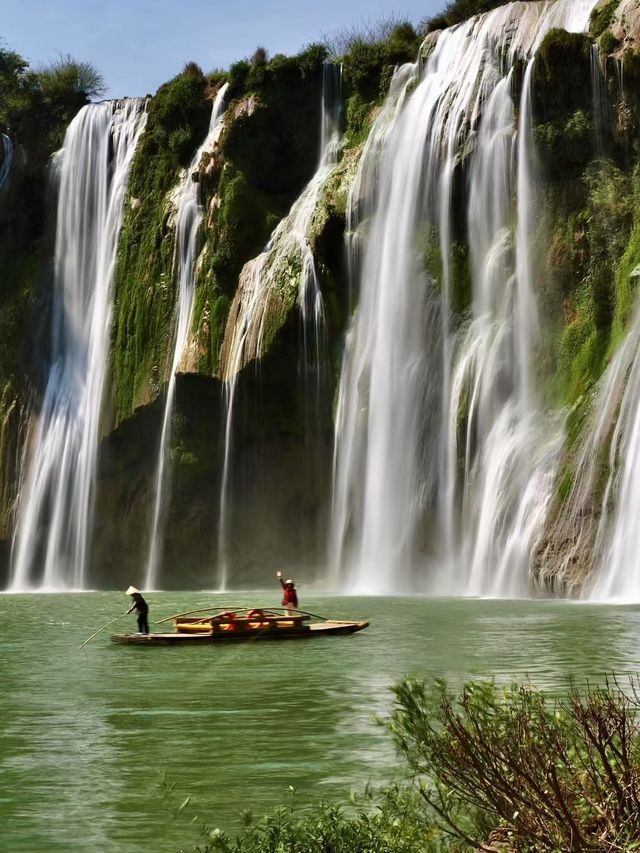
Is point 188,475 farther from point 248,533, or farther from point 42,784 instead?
point 42,784

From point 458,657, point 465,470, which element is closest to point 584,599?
point 465,470

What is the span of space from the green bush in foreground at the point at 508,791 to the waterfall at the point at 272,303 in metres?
38.8

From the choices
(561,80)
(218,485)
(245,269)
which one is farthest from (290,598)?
(245,269)

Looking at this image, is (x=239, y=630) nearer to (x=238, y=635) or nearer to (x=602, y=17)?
(x=238, y=635)

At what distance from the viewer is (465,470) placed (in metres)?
39.4

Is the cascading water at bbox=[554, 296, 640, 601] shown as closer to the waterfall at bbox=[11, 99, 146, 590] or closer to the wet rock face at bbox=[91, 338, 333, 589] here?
the wet rock face at bbox=[91, 338, 333, 589]

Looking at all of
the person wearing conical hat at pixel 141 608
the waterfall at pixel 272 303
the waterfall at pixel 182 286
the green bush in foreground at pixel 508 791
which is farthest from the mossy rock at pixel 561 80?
the green bush in foreground at pixel 508 791

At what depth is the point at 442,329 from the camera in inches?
1674

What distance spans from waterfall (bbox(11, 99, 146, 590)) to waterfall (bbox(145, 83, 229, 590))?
9.35ft

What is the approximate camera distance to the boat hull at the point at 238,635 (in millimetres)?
23000

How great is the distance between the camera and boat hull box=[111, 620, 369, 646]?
23000 mm

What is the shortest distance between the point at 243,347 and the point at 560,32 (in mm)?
16039

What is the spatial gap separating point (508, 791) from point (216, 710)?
892 cm

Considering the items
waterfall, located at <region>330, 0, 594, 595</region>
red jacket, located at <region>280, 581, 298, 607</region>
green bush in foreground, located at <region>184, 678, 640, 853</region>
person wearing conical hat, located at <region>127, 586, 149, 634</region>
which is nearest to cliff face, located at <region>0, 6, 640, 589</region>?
waterfall, located at <region>330, 0, 594, 595</region>
